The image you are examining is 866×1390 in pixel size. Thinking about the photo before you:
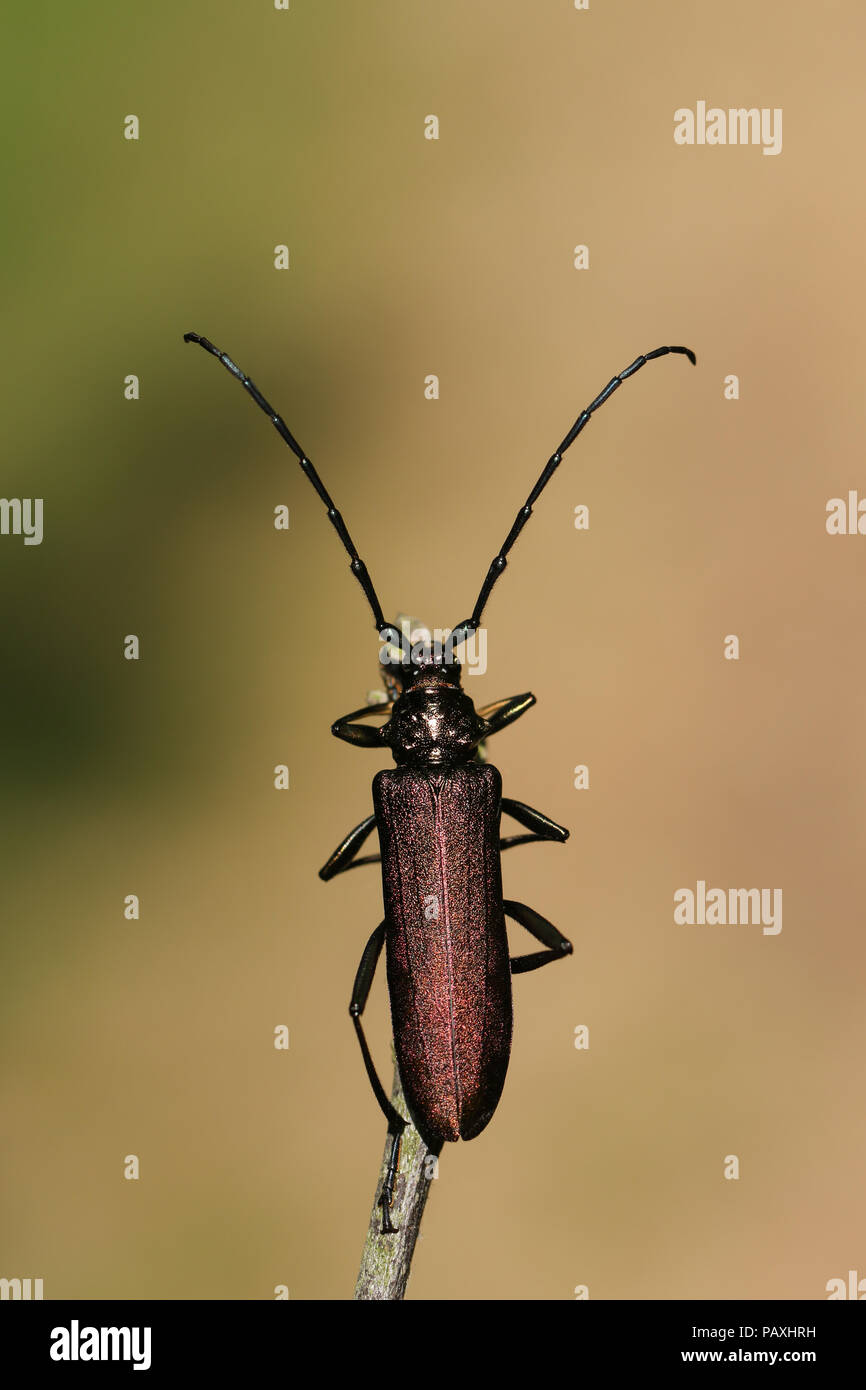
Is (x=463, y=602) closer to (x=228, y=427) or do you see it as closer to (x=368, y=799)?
(x=368, y=799)

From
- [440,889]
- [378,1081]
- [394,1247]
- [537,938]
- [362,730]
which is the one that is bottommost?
[394,1247]

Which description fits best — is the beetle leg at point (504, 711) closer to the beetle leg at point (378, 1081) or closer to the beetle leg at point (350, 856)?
the beetle leg at point (350, 856)

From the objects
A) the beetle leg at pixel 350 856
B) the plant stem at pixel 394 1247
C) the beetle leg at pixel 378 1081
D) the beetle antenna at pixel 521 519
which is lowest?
the plant stem at pixel 394 1247

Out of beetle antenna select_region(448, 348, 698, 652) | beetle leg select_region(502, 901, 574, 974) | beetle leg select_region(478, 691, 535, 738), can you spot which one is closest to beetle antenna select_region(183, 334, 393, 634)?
beetle antenna select_region(448, 348, 698, 652)

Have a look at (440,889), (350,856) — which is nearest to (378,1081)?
(440,889)

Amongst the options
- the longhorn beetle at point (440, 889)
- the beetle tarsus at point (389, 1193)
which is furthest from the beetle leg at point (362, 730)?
the beetle tarsus at point (389, 1193)

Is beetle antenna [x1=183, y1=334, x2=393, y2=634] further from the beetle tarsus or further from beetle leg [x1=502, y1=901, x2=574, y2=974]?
the beetle tarsus

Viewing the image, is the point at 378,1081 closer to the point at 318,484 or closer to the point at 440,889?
the point at 440,889

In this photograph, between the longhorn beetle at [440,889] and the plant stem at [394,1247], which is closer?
the plant stem at [394,1247]
